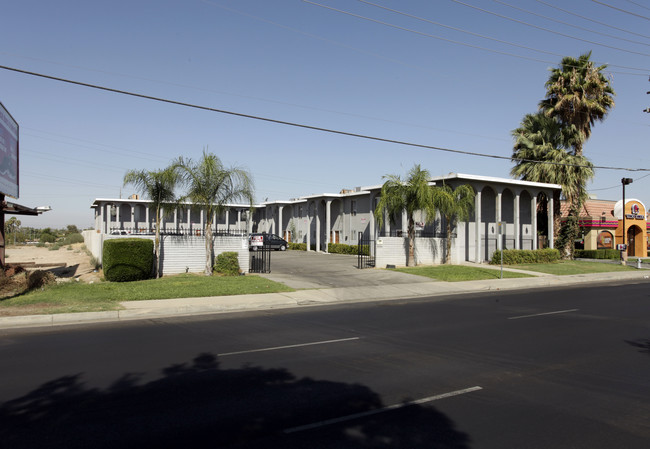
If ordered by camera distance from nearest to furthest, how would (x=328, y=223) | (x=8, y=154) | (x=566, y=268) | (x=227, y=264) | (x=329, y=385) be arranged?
1. (x=329, y=385)
2. (x=8, y=154)
3. (x=227, y=264)
4. (x=566, y=268)
5. (x=328, y=223)

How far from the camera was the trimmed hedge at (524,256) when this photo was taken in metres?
31.1

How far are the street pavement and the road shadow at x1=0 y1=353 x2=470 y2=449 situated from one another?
6.40 meters

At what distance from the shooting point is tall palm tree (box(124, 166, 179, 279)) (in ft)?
69.1

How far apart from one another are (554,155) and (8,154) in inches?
1260

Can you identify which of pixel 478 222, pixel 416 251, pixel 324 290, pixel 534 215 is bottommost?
pixel 324 290

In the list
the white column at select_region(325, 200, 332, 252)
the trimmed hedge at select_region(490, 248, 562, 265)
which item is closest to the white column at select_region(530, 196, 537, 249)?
the trimmed hedge at select_region(490, 248, 562, 265)

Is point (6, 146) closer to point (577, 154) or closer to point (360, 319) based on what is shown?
point (360, 319)

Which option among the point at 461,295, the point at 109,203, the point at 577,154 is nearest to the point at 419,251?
the point at 461,295

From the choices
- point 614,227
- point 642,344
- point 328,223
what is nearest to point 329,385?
point 642,344

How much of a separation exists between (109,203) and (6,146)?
113 feet

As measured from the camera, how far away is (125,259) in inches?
758

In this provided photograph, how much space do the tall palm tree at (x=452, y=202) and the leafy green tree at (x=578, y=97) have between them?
1112cm

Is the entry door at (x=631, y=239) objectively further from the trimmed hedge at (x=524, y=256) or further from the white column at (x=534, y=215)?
the trimmed hedge at (x=524, y=256)

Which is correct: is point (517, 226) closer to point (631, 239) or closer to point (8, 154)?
point (631, 239)
